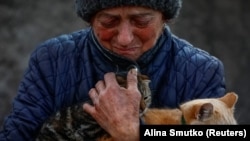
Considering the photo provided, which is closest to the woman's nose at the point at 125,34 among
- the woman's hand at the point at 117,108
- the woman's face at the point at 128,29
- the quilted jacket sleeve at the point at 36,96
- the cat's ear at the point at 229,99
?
the woman's face at the point at 128,29

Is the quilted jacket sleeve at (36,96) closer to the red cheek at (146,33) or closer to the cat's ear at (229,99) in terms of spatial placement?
the red cheek at (146,33)

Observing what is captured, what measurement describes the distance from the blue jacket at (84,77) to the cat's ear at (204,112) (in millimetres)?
172

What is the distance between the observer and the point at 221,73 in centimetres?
263

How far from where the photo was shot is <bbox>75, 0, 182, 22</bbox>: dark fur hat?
2.32 metres

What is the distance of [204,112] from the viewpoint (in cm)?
241

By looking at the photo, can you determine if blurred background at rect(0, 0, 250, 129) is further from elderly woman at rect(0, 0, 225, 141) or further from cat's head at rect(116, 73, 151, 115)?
cat's head at rect(116, 73, 151, 115)

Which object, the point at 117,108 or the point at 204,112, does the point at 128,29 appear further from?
the point at 204,112

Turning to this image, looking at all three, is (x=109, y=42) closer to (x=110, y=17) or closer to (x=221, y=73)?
(x=110, y=17)

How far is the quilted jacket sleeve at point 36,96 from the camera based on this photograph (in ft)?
8.27

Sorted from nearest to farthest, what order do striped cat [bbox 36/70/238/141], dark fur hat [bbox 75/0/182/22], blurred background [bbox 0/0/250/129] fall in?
dark fur hat [bbox 75/0/182/22]
striped cat [bbox 36/70/238/141]
blurred background [bbox 0/0/250/129]

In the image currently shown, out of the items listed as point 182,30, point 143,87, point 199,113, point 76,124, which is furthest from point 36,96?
point 182,30

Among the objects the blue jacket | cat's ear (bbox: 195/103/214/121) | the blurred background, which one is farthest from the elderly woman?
the blurred background

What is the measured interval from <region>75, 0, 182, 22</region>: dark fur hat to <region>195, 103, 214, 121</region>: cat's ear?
0.38 m

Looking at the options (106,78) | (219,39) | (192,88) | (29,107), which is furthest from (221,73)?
(219,39)
